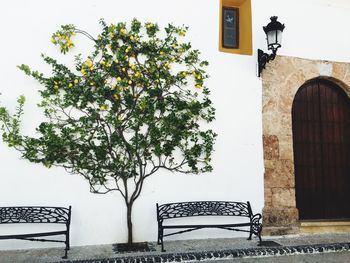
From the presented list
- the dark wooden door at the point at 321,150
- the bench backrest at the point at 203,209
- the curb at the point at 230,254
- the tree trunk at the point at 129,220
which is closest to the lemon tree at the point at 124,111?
the tree trunk at the point at 129,220

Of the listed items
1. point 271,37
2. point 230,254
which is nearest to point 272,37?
point 271,37

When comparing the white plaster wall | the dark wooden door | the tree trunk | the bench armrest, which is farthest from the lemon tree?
the dark wooden door

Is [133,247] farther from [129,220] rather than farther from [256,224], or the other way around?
[256,224]

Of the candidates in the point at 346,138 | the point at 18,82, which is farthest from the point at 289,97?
the point at 18,82

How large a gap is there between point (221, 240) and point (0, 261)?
8.36 ft

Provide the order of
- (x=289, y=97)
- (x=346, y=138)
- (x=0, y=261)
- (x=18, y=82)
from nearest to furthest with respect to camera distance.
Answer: (x=0, y=261) → (x=18, y=82) → (x=289, y=97) → (x=346, y=138)

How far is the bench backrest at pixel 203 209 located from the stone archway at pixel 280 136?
430 millimetres

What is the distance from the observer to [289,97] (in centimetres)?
492

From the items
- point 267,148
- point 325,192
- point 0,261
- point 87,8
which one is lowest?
Answer: point 0,261

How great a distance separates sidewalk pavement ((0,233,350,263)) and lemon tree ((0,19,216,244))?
484mm

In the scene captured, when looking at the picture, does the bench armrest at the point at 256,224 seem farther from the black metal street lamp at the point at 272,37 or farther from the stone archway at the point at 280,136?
the black metal street lamp at the point at 272,37

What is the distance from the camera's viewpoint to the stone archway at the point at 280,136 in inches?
184

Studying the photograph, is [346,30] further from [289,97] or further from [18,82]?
[18,82]

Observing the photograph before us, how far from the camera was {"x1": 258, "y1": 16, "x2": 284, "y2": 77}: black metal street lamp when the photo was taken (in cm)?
450
